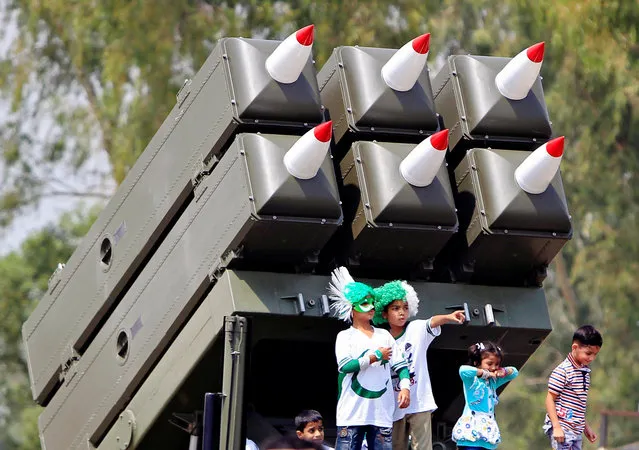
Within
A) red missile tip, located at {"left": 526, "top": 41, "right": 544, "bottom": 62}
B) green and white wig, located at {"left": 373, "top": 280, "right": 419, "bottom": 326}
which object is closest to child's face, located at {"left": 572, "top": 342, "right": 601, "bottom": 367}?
green and white wig, located at {"left": 373, "top": 280, "right": 419, "bottom": 326}

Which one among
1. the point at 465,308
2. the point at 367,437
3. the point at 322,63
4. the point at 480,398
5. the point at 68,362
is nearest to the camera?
the point at 367,437

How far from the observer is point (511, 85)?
826 centimetres

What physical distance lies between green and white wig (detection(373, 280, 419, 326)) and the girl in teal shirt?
1.20ft

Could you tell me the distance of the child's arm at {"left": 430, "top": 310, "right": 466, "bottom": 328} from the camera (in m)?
7.78

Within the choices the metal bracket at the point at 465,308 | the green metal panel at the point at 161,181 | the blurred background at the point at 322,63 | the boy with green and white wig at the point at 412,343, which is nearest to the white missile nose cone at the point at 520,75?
the green metal panel at the point at 161,181

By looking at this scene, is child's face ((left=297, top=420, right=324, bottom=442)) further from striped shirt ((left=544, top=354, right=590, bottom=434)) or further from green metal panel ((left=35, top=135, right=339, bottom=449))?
striped shirt ((left=544, top=354, right=590, bottom=434))

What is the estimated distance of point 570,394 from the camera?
7.89 metres

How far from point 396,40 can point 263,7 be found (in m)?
1.71

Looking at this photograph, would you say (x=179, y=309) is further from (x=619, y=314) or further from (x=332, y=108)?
(x=619, y=314)

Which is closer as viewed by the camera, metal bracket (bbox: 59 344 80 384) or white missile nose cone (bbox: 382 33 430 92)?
white missile nose cone (bbox: 382 33 430 92)

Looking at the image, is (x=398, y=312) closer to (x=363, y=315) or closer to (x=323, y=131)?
(x=363, y=315)

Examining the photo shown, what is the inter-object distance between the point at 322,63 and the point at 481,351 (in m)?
11.0

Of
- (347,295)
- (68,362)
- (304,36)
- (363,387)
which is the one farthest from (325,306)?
(68,362)

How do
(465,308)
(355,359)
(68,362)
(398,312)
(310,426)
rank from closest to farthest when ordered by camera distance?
1. (355,359)
2. (398,312)
3. (310,426)
4. (465,308)
5. (68,362)
